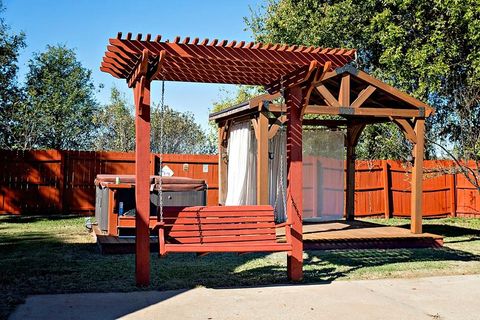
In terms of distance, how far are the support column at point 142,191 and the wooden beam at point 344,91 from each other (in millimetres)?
5197

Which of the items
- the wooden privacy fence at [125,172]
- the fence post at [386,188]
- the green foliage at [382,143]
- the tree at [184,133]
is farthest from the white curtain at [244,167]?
the tree at [184,133]

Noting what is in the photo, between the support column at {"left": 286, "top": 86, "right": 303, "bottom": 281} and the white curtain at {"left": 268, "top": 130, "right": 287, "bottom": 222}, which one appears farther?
the white curtain at {"left": 268, "top": 130, "right": 287, "bottom": 222}

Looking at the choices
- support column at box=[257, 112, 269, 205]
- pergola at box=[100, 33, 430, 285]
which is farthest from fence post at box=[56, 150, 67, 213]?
pergola at box=[100, 33, 430, 285]

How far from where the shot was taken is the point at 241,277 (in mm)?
7207

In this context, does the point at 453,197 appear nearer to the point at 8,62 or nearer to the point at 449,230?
the point at 449,230

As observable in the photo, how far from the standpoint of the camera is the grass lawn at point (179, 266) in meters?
6.57

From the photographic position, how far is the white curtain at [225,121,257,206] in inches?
479

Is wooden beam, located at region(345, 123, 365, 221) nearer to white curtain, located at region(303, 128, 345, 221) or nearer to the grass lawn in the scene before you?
white curtain, located at region(303, 128, 345, 221)

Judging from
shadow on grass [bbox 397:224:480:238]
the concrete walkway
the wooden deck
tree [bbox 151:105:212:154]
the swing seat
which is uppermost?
tree [bbox 151:105:212:154]

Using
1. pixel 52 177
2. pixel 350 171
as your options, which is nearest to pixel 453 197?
pixel 350 171

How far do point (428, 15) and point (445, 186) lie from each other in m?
5.72

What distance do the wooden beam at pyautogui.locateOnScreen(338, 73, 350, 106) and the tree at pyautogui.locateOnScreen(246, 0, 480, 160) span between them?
3.89 metres

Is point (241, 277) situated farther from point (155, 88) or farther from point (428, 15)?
point (428, 15)

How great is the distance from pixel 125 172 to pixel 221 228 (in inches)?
398
